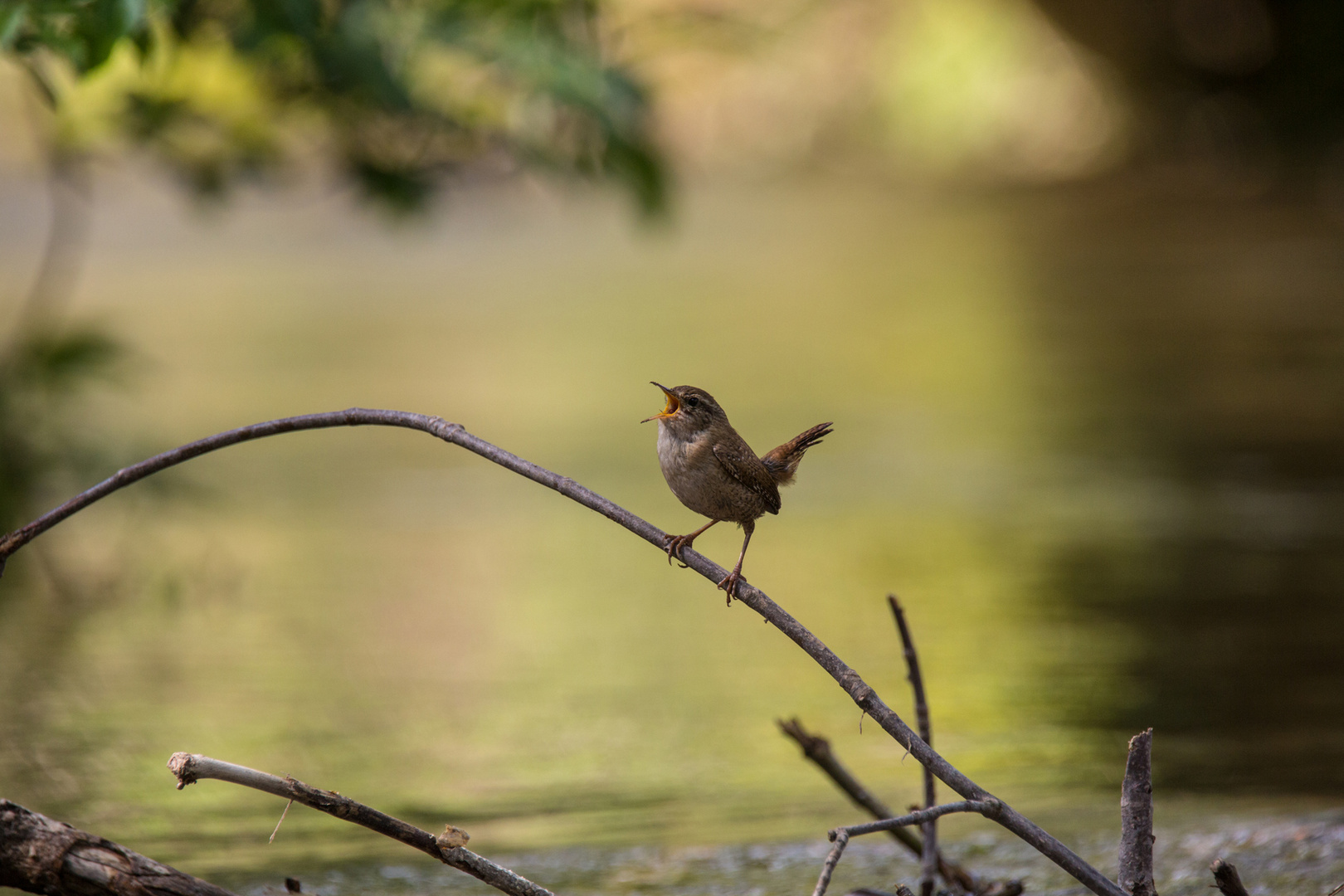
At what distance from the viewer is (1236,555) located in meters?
6.29

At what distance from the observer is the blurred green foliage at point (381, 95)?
408 centimetres

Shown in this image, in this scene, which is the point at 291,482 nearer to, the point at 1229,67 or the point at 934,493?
the point at 934,493

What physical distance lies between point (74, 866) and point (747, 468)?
42.5 inches

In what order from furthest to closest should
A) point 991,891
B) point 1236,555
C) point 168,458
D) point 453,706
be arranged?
point 1236,555 → point 453,706 → point 991,891 → point 168,458

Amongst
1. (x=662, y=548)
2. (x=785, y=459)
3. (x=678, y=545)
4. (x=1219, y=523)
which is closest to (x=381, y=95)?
(x=785, y=459)

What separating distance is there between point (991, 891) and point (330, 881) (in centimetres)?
131

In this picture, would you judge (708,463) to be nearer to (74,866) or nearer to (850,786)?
(850,786)

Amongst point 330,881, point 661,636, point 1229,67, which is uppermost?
point 1229,67

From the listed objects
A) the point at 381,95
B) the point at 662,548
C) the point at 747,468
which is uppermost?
the point at 381,95

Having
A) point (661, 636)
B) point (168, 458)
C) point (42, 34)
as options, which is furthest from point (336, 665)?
point (168, 458)

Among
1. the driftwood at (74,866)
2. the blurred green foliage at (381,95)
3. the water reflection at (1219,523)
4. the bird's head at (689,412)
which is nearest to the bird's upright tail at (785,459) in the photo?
the bird's head at (689,412)

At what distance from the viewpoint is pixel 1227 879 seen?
2307mm

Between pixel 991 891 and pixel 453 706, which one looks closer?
pixel 991 891

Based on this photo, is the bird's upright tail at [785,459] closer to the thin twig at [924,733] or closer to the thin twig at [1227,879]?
the thin twig at [924,733]
